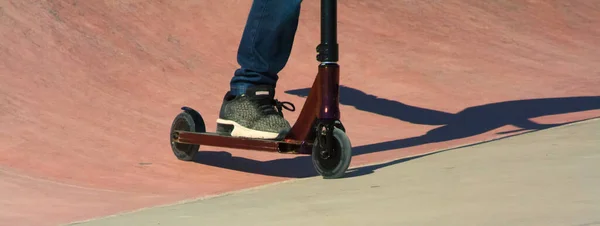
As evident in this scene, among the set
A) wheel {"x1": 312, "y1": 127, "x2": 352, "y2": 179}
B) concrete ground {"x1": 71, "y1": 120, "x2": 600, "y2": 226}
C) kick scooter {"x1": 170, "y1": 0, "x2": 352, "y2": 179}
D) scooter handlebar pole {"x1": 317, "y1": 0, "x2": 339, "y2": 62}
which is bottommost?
concrete ground {"x1": 71, "y1": 120, "x2": 600, "y2": 226}

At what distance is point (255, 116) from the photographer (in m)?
3.99

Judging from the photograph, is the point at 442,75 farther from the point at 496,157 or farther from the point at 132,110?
the point at 496,157

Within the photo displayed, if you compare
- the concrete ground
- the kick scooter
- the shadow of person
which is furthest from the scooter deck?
the shadow of person

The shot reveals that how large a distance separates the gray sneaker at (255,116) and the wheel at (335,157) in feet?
0.82

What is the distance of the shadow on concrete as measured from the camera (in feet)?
14.4

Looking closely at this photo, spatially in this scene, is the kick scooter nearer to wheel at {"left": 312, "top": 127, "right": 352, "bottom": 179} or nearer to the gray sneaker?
wheel at {"left": 312, "top": 127, "right": 352, "bottom": 179}

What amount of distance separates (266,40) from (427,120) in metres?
1.81

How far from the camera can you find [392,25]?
309 inches

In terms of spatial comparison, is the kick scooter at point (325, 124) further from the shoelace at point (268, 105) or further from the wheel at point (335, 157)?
the shoelace at point (268, 105)

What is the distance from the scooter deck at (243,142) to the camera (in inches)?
148

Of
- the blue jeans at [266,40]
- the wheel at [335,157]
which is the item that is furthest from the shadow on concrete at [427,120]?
the blue jeans at [266,40]

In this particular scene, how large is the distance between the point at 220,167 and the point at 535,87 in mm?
2686

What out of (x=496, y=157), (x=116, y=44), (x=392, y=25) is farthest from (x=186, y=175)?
(x=392, y=25)

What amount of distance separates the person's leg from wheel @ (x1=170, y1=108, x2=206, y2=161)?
0.29 meters
